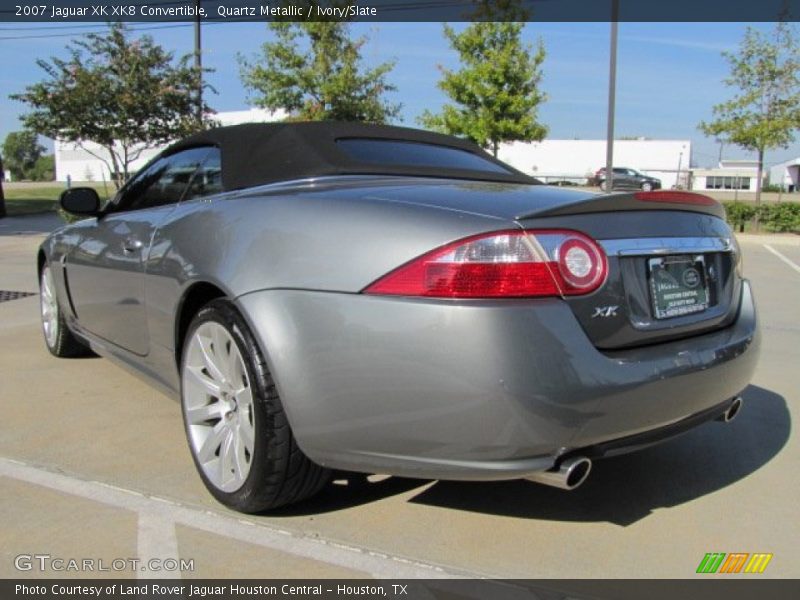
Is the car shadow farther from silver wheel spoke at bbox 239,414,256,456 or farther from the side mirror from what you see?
the side mirror

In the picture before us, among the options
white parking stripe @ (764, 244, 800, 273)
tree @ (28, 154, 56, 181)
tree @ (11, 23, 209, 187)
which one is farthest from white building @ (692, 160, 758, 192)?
tree @ (28, 154, 56, 181)

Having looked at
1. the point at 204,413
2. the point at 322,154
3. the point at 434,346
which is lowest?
the point at 204,413

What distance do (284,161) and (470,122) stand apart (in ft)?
58.9

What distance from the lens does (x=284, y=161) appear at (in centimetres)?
330

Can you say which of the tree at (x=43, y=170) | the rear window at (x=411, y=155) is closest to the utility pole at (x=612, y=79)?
the rear window at (x=411, y=155)

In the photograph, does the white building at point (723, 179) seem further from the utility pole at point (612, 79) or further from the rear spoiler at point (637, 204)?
the rear spoiler at point (637, 204)

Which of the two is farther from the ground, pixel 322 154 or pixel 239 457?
pixel 322 154

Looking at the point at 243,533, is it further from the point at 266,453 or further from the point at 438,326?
the point at 438,326

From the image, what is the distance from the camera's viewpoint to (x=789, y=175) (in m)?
87.5

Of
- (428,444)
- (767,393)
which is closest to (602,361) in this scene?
(428,444)

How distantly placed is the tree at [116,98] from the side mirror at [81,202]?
10.6 meters

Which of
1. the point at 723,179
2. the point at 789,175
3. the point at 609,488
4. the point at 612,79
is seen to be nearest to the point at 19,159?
the point at 723,179

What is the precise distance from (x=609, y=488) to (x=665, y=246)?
1.11 meters

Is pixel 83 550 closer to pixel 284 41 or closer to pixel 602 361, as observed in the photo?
pixel 602 361
